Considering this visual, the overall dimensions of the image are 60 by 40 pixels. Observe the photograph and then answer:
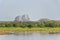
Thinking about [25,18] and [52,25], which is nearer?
[52,25]

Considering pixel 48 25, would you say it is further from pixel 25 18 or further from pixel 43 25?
pixel 25 18

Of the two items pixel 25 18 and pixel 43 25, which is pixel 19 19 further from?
pixel 43 25

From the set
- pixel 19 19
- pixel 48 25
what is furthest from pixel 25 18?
pixel 48 25

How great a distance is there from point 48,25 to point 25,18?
17023 millimetres

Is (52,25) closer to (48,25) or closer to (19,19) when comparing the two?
(48,25)

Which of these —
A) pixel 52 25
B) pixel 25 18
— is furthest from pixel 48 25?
pixel 25 18

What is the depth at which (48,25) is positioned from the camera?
55.6 m

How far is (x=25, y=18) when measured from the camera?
7162 centimetres

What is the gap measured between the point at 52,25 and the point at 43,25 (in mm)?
2121

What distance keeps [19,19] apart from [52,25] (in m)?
20.8

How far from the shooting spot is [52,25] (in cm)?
5512

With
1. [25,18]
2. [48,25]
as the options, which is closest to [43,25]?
[48,25]

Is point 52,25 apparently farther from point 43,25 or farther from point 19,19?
point 19,19

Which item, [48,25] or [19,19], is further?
[19,19]
